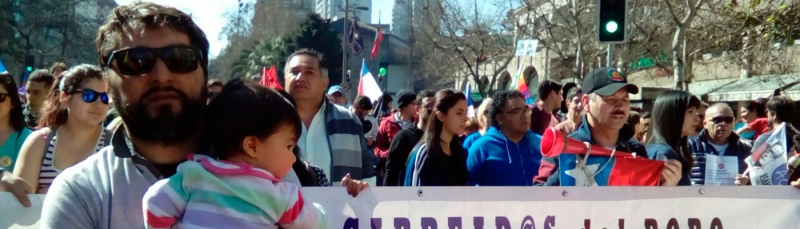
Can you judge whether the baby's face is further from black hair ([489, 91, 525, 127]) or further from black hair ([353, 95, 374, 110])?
black hair ([353, 95, 374, 110])

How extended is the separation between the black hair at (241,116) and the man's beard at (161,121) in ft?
0.17

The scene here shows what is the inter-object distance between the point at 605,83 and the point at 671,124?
0.59 metres

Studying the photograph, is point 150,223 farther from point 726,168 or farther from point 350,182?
point 726,168

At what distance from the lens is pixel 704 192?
4.12 meters

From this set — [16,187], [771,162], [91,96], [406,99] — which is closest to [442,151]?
[771,162]

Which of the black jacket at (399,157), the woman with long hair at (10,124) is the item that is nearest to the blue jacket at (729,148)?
the black jacket at (399,157)

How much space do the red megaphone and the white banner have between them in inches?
7.2

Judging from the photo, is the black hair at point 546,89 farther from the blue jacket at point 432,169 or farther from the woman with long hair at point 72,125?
the woman with long hair at point 72,125

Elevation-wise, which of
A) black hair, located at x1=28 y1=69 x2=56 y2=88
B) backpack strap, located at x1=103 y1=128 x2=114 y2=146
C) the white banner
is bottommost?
the white banner

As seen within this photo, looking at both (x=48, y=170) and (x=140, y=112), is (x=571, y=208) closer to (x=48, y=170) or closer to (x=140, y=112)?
(x=140, y=112)

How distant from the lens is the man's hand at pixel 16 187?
10.1 feet

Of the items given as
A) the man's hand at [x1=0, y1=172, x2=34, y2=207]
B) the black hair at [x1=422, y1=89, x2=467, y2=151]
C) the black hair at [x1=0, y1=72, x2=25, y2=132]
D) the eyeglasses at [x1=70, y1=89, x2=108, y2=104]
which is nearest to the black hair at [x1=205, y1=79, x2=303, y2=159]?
the man's hand at [x1=0, y1=172, x2=34, y2=207]

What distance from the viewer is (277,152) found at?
2154 mm

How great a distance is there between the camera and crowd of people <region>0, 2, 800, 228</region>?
2.05m
